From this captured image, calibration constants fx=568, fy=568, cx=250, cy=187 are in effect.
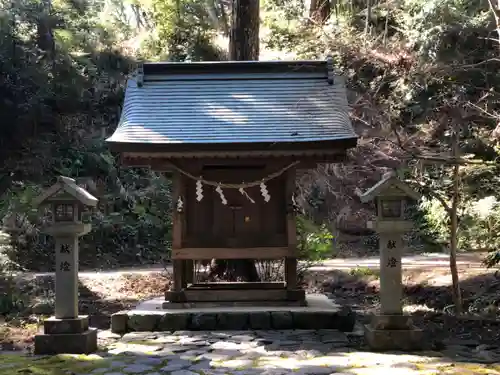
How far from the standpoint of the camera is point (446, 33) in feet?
48.8

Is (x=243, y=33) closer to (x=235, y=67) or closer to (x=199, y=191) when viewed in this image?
(x=235, y=67)

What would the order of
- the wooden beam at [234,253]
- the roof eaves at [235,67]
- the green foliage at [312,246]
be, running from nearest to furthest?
the wooden beam at [234,253]
the roof eaves at [235,67]
the green foliage at [312,246]

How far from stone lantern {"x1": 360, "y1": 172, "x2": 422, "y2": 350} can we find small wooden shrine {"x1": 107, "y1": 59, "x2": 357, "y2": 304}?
1375 millimetres

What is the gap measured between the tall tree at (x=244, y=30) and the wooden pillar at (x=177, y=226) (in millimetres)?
3900

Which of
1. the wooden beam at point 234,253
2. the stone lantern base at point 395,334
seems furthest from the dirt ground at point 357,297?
the wooden beam at point 234,253

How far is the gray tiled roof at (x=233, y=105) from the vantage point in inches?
305

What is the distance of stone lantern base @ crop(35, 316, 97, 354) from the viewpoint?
611cm

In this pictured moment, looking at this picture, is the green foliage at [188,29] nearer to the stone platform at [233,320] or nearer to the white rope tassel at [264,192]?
the white rope tassel at [264,192]

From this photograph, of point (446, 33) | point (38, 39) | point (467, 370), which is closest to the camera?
point (467, 370)

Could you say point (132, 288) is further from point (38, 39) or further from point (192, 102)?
point (38, 39)

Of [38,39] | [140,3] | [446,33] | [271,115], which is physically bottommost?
[271,115]

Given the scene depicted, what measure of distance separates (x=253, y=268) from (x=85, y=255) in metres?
6.86

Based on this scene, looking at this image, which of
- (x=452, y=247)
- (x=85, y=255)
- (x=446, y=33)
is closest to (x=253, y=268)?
(x=452, y=247)

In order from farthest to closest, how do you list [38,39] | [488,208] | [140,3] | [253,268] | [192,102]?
1. [140,3]
2. [38,39]
3. [253,268]
4. [488,208]
5. [192,102]
